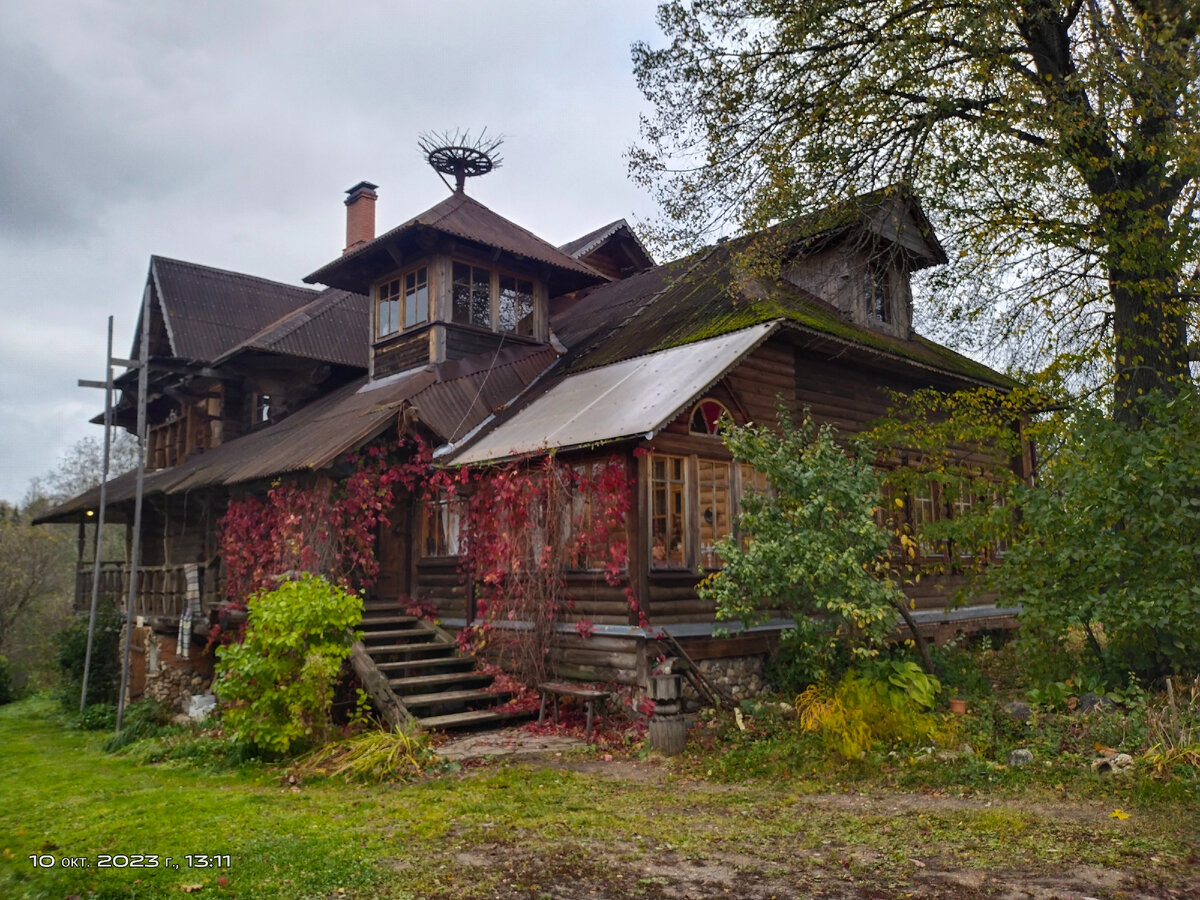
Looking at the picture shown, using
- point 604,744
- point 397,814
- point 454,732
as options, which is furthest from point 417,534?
point 397,814

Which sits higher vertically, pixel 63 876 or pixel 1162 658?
pixel 1162 658

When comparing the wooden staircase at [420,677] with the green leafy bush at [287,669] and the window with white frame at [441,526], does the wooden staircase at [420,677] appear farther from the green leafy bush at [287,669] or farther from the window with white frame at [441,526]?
the window with white frame at [441,526]

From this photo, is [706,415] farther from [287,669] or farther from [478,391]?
[287,669]

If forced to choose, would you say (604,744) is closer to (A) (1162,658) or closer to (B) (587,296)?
(A) (1162,658)

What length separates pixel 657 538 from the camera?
1081cm

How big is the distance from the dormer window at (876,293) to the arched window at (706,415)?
5114 millimetres

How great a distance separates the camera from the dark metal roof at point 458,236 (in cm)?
1446

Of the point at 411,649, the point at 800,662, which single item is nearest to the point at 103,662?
the point at 411,649

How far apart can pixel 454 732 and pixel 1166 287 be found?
9089 millimetres

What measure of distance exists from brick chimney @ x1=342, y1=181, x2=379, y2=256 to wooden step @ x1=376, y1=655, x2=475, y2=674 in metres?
14.4

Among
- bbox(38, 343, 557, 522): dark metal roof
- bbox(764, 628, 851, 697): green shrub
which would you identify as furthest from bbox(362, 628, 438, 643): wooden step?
bbox(764, 628, 851, 697): green shrub

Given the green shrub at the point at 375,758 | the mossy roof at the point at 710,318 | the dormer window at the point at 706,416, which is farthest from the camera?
the mossy roof at the point at 710,318

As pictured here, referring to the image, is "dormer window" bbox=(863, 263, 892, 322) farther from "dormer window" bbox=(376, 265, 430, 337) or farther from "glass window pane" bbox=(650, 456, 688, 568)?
"dormer window" bbox=(376, 265, 430, 337)

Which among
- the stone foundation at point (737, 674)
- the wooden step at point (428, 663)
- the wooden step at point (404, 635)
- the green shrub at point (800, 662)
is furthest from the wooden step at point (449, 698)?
the green shrub at point (800, 662)
